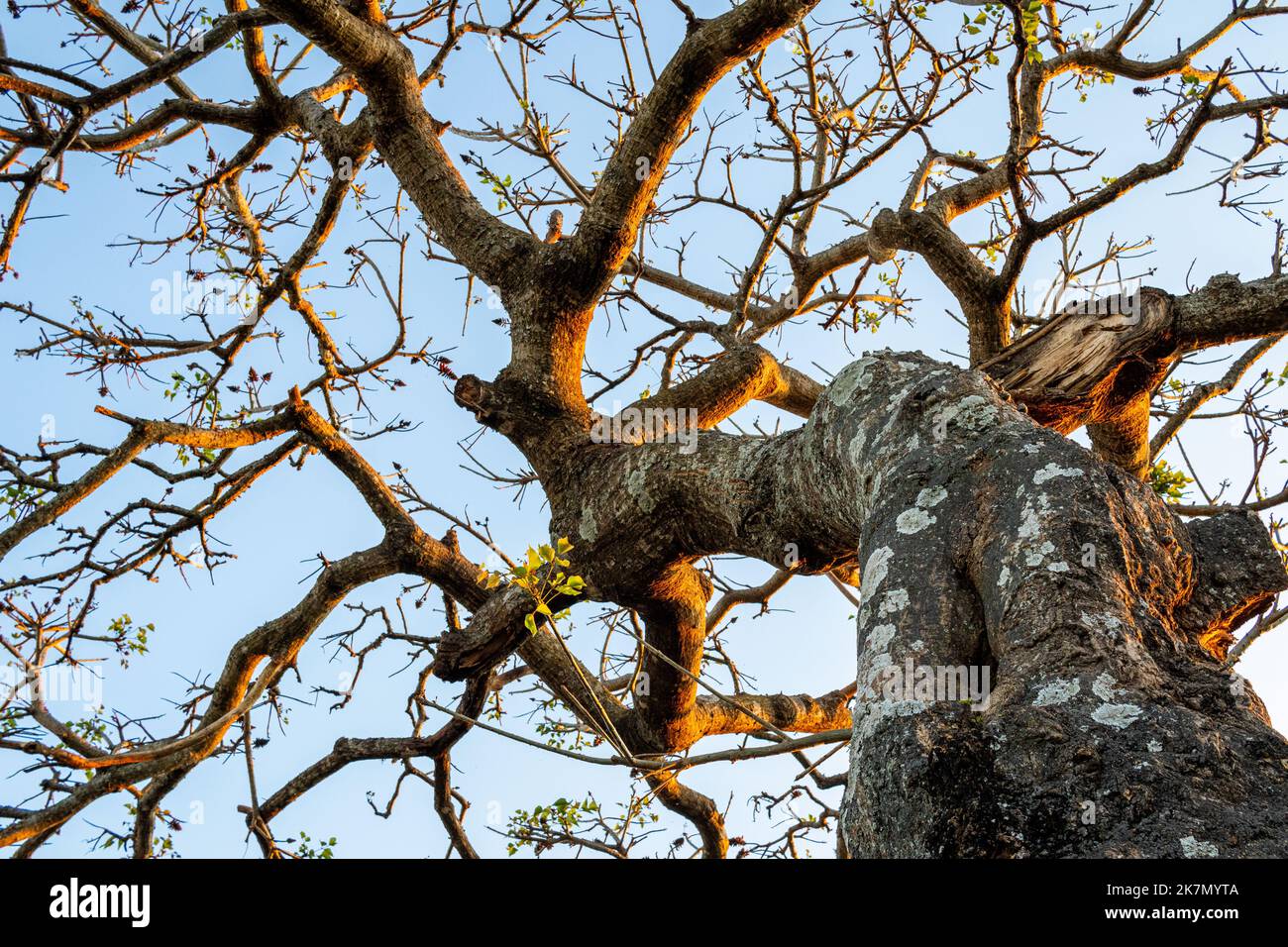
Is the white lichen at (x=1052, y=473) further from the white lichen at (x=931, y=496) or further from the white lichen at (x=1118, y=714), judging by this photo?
the white lichen at (x=1118, y=714)

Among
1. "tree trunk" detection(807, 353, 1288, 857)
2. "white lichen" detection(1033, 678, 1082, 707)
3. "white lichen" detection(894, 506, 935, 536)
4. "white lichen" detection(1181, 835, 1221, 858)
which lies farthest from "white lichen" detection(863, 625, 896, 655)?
"white lichen" detection(1181, 835, 1221, 858)

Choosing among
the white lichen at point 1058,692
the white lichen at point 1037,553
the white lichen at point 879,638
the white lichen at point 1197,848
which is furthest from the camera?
the white lichen at point 879,638

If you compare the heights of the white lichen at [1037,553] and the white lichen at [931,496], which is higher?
the white lichen at [931,496]

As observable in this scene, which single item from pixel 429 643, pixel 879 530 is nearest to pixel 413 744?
pixel 429 643

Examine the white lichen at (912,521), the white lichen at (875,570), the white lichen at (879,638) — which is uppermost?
the white lichen at (912,521)

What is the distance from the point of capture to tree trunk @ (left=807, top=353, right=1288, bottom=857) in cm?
146

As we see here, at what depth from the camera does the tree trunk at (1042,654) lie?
4.80ft

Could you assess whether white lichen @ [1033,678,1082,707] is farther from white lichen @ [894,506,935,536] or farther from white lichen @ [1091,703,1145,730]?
white lichen @ [894,506,935,536]

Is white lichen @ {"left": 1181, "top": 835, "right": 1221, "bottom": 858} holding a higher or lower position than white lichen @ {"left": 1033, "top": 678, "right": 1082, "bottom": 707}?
lower

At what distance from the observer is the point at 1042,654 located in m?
1.73

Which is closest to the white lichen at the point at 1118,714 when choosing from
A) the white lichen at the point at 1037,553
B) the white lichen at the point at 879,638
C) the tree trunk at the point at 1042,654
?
the tree trunk at the point at 1042,654
